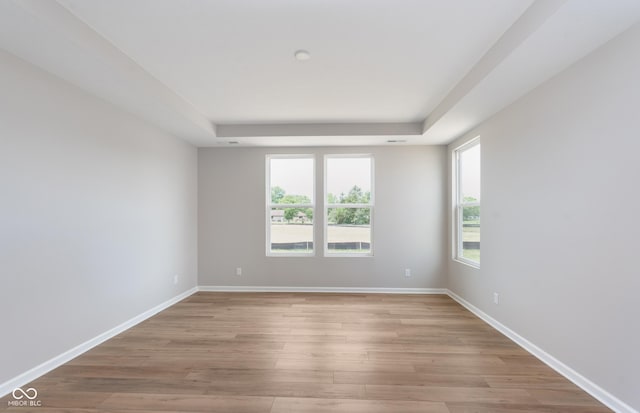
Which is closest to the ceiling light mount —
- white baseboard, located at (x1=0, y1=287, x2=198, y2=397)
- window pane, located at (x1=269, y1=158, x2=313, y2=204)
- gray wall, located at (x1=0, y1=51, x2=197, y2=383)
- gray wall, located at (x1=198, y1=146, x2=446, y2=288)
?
gray wall, located at (x1=0, y1=51, x2=197, y2=383)

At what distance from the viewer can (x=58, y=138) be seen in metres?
2.53

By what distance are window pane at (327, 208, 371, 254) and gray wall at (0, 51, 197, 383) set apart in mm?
2575

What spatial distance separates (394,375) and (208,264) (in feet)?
12.0

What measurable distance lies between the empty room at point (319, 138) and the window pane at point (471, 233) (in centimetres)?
5

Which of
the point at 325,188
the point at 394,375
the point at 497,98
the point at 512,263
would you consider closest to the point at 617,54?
the point at 497,98

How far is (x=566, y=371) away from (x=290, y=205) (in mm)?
3908

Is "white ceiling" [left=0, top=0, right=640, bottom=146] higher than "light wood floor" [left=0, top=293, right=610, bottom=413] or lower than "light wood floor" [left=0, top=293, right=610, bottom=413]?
higher

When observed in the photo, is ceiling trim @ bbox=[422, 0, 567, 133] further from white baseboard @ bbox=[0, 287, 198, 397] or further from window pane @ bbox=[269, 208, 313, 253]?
white baseboard @ bbox=[0, 287, 198, 397]

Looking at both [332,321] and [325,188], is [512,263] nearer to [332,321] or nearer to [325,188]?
[332,321]

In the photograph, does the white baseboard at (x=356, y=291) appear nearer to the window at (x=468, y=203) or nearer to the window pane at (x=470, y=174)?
the window at (x=468, y=203)

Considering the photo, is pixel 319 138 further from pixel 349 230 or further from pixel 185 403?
pixel 185 403

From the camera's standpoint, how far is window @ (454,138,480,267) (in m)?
4.05

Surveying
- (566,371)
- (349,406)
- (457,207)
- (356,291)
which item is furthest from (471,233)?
(349,406)

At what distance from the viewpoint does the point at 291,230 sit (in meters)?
5.17
